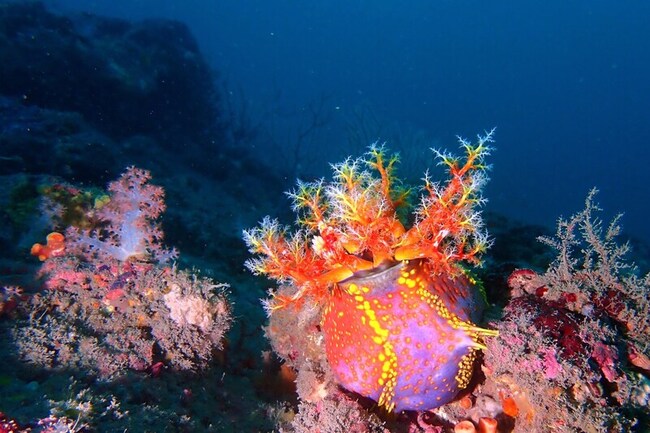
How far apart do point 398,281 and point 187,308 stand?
250 cm

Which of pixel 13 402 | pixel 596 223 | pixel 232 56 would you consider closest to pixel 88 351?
pixel 13 402

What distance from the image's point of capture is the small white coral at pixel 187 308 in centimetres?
413

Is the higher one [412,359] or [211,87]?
[211,87]

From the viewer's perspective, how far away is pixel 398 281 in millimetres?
2807

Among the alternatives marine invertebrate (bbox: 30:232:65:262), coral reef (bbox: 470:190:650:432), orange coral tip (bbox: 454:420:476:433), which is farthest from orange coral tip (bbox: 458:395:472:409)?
marine invertebrate (bbox: 30:232:65:262)

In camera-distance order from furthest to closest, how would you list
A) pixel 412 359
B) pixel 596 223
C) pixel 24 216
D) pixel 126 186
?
pixel 24 216 < pixel 126 186 < pixel 596 223 < pixel 412 359

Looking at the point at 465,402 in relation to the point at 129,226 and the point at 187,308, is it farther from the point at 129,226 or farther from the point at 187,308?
the point at 129,226

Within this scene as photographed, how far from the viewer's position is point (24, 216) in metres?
6.43

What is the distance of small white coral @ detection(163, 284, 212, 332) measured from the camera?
13.6ft

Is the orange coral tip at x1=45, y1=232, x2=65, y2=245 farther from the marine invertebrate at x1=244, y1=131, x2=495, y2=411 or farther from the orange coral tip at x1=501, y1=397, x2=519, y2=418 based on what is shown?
the orange coral tip at x1=501, y1=397, x2=519, y2=418

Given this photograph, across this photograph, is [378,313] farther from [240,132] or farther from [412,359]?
[240,132]

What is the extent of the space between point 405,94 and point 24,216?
367 feet

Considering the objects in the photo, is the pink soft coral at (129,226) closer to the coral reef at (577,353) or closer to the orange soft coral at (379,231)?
the orange soft coral at (379,231)

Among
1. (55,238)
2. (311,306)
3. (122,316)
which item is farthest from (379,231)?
(55,238)
